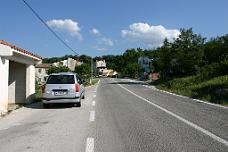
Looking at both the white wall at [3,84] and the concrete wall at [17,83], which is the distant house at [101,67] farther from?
the white wall at [3,84]

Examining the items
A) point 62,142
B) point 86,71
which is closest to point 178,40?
point 86,71

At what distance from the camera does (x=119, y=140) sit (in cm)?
789

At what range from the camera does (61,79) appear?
54.5ft

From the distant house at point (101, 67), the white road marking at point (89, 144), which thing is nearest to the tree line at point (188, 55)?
the white road marking at point (89, 144)

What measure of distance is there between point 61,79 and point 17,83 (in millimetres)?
3837

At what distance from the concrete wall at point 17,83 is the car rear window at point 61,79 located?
10.4ft

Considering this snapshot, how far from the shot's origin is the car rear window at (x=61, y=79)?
1641 centimetres

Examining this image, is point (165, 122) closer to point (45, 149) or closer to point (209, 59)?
point (45, 149)

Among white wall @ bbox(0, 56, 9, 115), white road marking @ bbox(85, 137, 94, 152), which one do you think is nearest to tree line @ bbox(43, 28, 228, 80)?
white wall @ bbox(0, 56, 9, 115)

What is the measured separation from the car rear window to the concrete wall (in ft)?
10.4

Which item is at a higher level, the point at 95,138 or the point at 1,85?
the point at 1,85

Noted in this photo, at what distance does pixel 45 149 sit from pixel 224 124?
216 inches

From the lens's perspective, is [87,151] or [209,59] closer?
[87,151]

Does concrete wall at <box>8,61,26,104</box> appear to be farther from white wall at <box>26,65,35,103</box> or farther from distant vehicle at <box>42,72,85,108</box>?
distant vehicle at <box>42,72,85,108</box>
